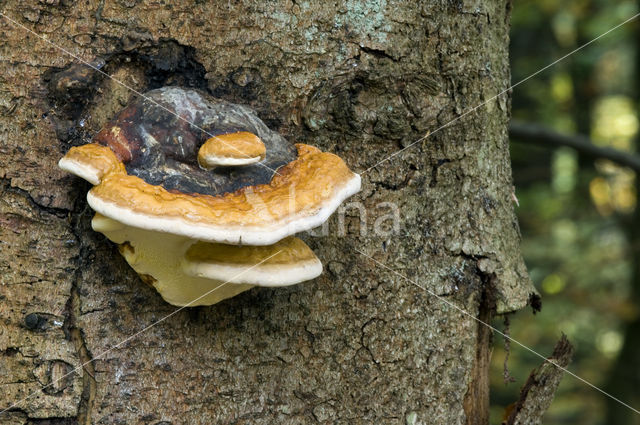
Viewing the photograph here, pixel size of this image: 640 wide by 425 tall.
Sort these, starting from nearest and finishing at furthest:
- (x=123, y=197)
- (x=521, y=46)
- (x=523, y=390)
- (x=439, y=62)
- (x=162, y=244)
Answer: (x=123, y=197) < (x=162, y=244) < (x=439, y=62) < (x=523, y=390) < (x=521, y=46)

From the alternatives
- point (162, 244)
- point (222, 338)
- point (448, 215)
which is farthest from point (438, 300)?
point (162, 244)

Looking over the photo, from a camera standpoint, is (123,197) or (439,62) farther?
(439,62)

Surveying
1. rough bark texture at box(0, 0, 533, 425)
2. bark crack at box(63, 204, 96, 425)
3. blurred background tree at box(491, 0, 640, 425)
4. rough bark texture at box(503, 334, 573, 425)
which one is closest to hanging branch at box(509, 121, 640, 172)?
blurred background tree at box(491, 0, 640, 425)

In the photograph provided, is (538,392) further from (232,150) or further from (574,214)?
(574,214)

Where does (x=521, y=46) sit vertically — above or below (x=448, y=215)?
below

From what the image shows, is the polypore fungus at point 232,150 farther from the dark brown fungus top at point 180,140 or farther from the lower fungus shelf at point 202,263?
the lower fungus shelf at point 202,263

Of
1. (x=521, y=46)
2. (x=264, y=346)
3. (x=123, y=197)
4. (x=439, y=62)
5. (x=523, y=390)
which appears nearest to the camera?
(x=123, y=197)

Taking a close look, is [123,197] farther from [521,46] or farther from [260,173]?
[521,46]

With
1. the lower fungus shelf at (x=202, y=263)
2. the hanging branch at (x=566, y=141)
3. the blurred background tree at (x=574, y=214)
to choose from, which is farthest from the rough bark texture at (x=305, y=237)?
the blurred background tree at (x=574, y=214)
